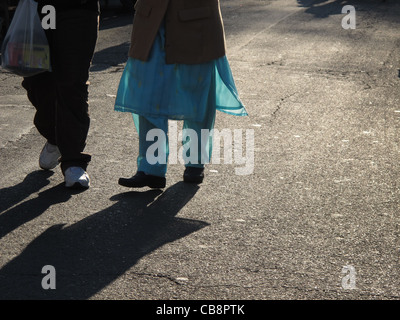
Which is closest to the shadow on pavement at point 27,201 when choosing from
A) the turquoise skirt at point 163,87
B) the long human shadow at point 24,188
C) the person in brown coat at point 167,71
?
the long human shadow at point 24,188

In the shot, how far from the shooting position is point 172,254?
14.4 feet

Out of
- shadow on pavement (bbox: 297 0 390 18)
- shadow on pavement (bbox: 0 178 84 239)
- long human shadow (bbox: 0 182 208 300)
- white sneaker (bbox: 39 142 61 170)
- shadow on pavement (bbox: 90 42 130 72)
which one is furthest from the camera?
shadow on pavement (bbox: 297 0 390 18)

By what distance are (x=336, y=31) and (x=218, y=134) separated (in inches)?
283

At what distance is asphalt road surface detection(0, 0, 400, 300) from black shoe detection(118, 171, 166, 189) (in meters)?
0.07

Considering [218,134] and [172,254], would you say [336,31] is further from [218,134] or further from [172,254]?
[172,254]

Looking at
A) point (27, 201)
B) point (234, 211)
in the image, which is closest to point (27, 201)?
point (27, 201)

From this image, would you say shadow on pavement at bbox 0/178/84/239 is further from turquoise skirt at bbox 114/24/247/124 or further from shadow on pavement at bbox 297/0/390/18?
shadow on pavement at bbox 297/0/390/18

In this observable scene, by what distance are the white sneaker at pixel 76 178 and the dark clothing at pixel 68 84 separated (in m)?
0.07

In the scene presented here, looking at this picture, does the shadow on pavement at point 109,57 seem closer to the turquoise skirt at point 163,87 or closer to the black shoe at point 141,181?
the turquoise skirt at point 163,87

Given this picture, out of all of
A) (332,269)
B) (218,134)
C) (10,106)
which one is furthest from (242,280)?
(10,106)

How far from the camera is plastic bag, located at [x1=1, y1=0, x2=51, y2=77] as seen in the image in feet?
17.5

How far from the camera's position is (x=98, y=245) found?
4492mm

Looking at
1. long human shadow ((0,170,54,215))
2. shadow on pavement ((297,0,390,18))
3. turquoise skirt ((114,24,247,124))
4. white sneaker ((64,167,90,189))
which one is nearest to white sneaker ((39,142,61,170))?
long human shadow ((0,170,54,215))

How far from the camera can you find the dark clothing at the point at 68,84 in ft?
17.7
